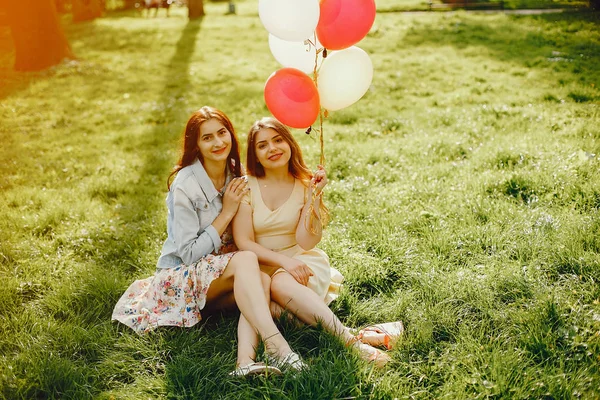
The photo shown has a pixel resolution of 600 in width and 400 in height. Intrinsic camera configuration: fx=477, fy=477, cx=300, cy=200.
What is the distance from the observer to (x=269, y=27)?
2650mm

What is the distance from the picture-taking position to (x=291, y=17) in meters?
2.52

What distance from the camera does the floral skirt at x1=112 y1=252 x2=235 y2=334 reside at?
8.80 ft

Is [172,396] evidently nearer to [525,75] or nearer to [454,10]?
[525,75]

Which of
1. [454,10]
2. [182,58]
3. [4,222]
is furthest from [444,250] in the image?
[454,10]

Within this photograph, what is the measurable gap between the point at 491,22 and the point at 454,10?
2.89 m

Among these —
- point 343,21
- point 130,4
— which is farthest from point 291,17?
point 130,4

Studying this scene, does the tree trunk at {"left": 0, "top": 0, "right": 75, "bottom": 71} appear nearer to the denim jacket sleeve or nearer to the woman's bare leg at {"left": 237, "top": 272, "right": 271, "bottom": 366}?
the denim jacket sleeve

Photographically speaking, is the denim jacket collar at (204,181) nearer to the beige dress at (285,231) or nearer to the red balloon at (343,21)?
the beige dress at (285,231)

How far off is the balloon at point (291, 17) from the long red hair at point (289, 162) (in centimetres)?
52

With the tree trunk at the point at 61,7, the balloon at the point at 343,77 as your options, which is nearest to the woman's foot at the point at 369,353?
the balloon at the point at 343,77

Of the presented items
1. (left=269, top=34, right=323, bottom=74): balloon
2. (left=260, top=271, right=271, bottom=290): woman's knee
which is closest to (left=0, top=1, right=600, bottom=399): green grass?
(left=260, top=271, right=271, bottom=290): woman's knee

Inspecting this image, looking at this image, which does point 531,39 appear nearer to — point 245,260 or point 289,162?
point 289,162

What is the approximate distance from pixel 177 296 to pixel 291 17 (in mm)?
1677

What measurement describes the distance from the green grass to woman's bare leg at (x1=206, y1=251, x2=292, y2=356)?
204 mm
